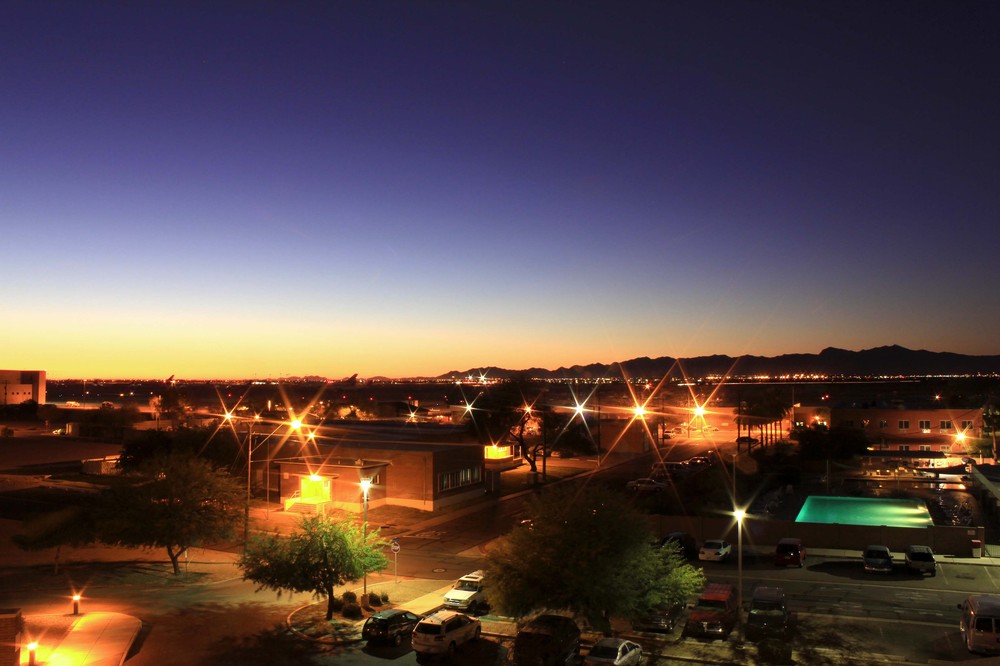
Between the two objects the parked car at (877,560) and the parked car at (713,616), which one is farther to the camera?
the parked car at (877,560)

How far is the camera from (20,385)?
16938 cm

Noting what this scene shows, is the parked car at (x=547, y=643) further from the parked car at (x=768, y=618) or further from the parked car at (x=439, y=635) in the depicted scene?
the parked car at (x=768, y=618)

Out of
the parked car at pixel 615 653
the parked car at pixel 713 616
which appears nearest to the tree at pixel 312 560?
the parked car at pixel 615 653

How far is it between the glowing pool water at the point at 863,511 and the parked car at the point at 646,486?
368 inches

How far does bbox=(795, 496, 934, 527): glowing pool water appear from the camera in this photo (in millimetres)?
49469

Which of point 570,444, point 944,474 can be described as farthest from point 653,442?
point 944,474

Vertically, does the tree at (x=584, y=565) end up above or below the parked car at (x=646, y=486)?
above

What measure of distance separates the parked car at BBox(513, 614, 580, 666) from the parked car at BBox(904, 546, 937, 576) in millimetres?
17012

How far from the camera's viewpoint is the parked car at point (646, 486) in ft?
179

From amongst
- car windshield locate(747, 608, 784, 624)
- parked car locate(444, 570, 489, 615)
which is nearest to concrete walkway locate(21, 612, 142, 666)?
parked car locate(444, 570, 489, 615)

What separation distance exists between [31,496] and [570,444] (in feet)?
152

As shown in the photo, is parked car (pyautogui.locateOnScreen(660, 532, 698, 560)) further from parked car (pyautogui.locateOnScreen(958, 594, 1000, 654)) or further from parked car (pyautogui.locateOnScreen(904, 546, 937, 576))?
parked car (pyautogui.locateOnScreen(958, 594, 1000, 654))

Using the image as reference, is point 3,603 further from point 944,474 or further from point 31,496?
point 944,474

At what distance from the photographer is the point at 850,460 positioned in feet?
236
